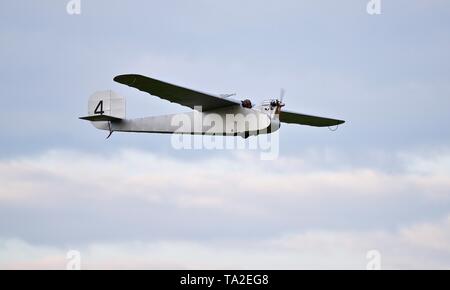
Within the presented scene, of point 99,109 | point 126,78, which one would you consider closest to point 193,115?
point 126,78

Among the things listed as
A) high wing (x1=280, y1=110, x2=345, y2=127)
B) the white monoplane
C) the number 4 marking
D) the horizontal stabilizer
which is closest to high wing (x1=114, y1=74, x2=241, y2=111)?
the white monoplane

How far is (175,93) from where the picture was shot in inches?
1264

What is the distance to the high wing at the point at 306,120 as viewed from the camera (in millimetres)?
36906

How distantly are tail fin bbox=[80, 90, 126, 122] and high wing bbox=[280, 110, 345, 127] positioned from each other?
22.8 ft

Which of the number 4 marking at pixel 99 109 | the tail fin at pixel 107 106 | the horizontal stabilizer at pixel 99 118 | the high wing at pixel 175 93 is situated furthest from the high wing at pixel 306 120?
the number 4 marking at pixel 99 109

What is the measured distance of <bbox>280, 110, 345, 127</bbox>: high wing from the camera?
36.9 meters

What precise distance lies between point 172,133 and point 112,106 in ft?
10.5

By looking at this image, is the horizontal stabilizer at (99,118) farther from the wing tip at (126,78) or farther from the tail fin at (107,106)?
the wing tip at (126,78)

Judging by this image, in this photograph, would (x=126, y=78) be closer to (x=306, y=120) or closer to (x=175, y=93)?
(x=175, y=93)

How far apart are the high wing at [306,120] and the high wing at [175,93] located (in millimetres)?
4477
